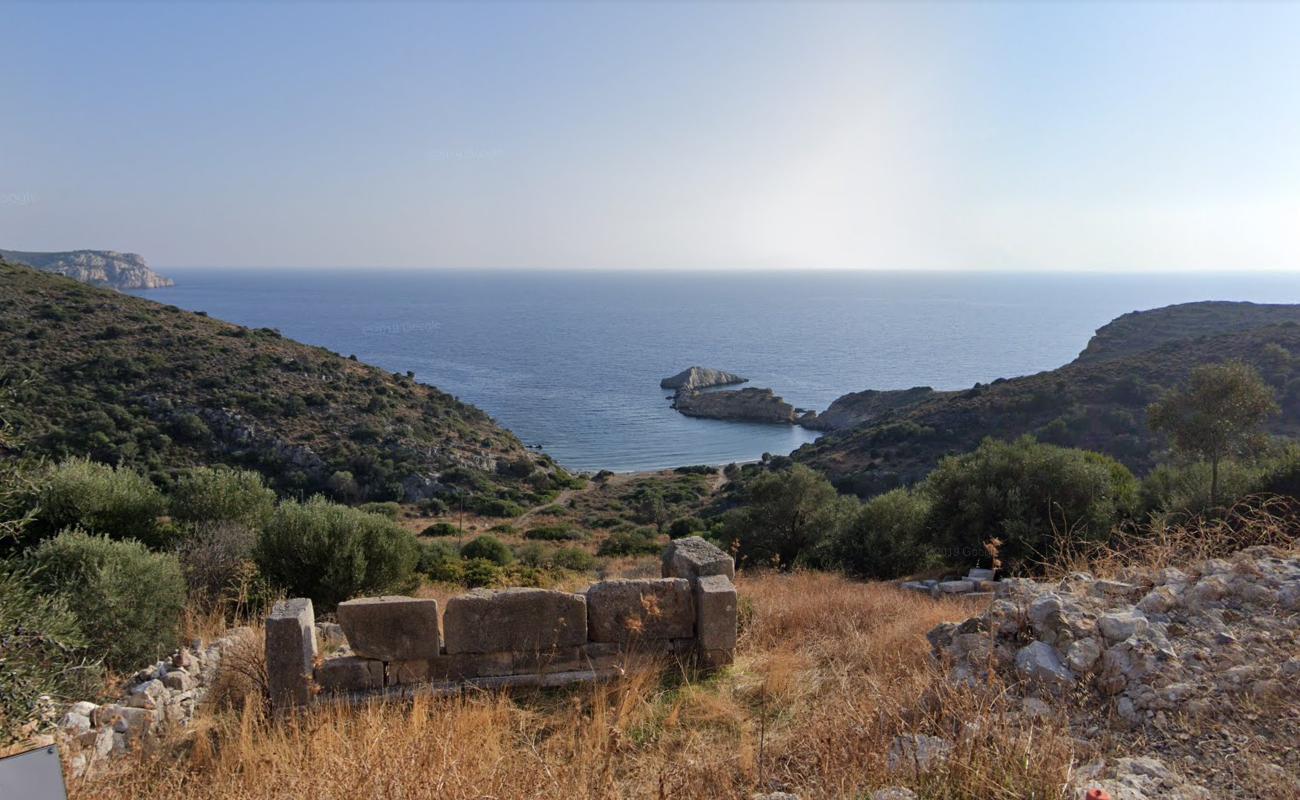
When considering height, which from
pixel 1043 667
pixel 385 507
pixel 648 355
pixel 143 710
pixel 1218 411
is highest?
pixel 1218 411

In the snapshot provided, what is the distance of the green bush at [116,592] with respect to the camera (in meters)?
7.76

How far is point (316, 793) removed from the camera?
4004 millimetres

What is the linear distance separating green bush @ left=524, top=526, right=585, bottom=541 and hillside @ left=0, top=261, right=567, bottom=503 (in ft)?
27.2

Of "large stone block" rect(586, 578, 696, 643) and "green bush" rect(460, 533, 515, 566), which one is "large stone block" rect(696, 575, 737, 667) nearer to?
"large stone block" rect(586, 578, 696, 643)

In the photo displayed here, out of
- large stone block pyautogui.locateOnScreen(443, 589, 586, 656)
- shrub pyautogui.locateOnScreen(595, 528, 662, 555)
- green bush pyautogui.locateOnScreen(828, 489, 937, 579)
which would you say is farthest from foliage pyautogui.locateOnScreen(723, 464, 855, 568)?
large stone block pyautogui.locateOnScreen(443, 589, 586, 656)

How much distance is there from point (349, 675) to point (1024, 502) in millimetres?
13691

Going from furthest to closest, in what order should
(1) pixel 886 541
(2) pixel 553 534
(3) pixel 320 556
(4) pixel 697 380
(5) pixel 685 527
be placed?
1. (4) pixel 697 380
2. (5) pixel 685 527
3. (2) pixel 553 534
4. (1) pixel 886 541
5. (3) pixel 320 556

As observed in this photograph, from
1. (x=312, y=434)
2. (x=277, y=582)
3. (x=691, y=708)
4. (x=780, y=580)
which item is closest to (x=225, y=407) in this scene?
(x=312, y=434)

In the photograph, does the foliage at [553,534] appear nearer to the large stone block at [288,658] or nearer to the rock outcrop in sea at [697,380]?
the large stone block at [288,658]

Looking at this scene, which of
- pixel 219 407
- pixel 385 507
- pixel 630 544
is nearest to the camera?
pixel 630 544

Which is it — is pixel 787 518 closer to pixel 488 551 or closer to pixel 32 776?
pixel 488 551

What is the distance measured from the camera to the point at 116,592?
795 cm

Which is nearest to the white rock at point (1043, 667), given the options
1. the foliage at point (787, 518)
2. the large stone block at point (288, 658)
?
the large stone block at point (288, 658)

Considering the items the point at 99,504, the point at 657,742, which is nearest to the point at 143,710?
the point at 657,742
